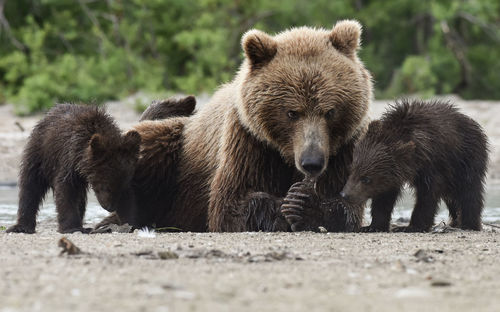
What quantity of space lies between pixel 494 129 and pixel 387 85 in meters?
6.85

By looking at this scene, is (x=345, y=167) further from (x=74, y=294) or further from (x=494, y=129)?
(x=494, y=129)

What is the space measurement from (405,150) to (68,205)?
2423mm

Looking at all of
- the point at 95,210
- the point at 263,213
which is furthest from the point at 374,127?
the point at 95,210

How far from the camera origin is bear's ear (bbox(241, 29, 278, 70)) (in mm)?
6070

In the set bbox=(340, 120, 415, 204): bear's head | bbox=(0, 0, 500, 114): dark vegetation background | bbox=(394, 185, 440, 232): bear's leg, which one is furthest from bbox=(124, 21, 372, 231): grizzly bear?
bbox=(0, 0, 500, 114): dark vegetation background

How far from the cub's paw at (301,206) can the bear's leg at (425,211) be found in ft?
2.36

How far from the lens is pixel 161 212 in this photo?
7402 millimetres

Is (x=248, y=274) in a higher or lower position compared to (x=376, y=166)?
lower

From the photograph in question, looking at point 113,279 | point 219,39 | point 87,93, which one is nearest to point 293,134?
point 113,279

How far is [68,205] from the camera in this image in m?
6.23

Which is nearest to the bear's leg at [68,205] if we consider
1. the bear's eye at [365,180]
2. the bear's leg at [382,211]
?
the bear's eye at [365,180]

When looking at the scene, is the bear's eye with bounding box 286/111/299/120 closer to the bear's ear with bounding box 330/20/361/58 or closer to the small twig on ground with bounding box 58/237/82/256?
the bear's ear with bounding box 330/20/361/58

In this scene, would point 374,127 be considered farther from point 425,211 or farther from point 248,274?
point 248,274

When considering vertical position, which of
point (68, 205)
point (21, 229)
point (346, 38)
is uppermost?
point (346, 38)
